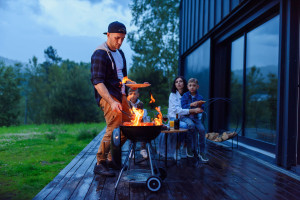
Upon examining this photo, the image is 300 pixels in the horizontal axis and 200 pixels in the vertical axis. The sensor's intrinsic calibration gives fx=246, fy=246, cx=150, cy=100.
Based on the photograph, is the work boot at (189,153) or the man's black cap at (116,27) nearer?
the man's black cap at (116,27)

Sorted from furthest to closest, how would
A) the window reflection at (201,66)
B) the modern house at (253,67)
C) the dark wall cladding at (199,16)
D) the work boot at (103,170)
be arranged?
the window reflection at (201,66) < the dark wall cladding at (199,16) < the modern house at (253,67) < the work boot at (103,170)

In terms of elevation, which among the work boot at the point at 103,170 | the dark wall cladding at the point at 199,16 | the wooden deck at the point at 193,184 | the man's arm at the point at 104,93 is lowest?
the wooden deck at the point at 193,184

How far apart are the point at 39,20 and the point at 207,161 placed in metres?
115

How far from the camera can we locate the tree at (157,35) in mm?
20344

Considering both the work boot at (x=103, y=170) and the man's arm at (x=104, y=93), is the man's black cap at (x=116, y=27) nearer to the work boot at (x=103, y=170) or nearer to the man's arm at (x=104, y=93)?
the man's arm at (x=104, y=93)

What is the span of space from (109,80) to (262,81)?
320 centimetres

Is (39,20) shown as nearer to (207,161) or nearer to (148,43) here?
(148,43)

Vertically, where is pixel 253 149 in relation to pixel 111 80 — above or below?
below

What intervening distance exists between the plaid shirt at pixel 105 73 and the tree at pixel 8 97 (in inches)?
1206

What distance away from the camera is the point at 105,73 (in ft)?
9.72

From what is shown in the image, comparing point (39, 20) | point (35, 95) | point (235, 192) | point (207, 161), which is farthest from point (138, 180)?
point (39, 20)

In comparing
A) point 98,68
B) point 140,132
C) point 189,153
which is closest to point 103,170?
point 140,132

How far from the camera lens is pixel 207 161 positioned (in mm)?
3887

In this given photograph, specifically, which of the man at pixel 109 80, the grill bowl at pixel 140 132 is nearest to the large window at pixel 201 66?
the man at pixel 109 80
